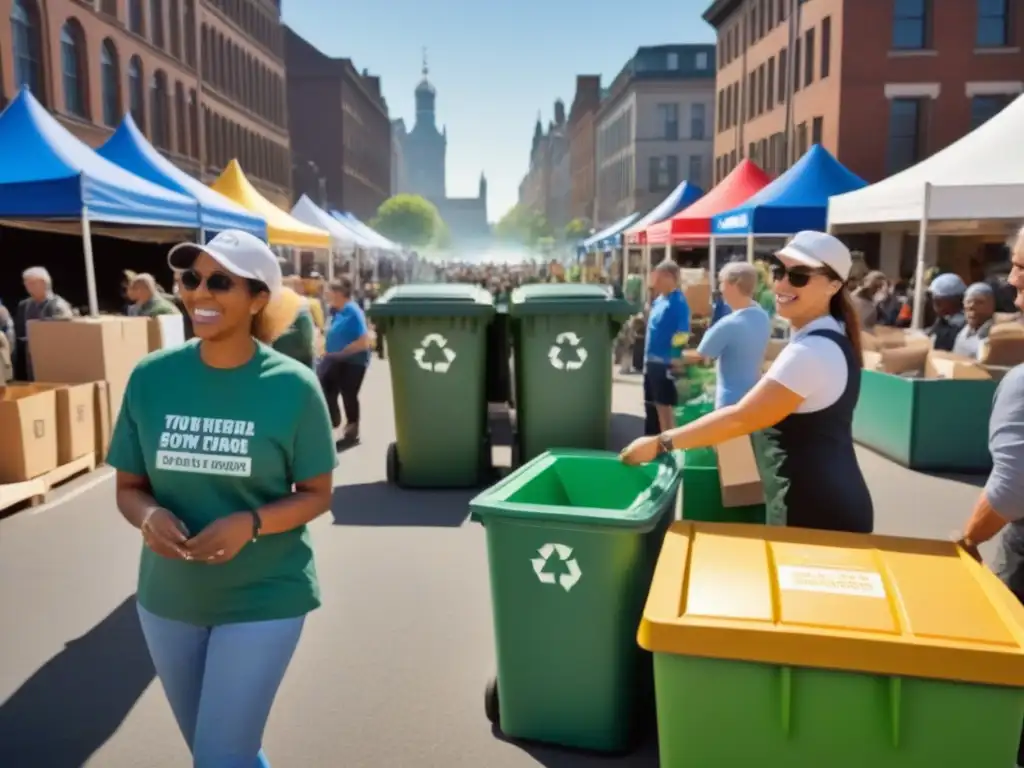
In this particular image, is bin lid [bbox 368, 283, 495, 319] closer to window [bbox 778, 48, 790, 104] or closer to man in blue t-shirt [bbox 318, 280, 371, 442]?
man in blue t-shirt [bbox 318, 280, 371, 442]

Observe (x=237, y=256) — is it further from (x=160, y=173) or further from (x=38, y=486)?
(x=160, y=173)

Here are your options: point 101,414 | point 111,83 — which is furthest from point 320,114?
point 101,414

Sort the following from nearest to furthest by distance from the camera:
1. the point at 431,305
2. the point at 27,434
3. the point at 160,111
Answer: the point at 27,434
the point at 431,305
the point at 160,111

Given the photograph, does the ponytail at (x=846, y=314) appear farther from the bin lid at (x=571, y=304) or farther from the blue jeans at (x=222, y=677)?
the bin lid at (x=571, y=304)

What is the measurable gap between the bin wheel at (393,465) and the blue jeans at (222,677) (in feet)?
18.1

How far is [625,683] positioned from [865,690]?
1.33 m

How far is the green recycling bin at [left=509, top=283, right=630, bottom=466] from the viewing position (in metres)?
7.74

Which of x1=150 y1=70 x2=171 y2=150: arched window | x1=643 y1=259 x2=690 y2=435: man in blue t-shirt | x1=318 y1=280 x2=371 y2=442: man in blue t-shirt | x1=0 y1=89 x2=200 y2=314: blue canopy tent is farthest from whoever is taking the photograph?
x1=150 y1=70 x2=171 y2=150: arched window

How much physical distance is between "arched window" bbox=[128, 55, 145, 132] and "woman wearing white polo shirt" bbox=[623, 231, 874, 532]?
3177cm

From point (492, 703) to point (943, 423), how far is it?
6.18 metres

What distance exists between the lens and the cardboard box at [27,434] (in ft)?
23.5

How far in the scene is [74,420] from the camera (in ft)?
26.5

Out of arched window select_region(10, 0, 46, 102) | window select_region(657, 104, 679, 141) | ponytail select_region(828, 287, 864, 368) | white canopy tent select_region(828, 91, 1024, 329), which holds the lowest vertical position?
ponytail select_region(828, 287, 864, 368)

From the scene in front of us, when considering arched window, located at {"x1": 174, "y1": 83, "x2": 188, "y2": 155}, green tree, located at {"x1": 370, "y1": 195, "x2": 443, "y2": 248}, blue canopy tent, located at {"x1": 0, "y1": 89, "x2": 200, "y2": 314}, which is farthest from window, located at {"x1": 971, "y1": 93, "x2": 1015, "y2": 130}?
green tree, located at {"x1": 370, "y1": 195, "x2": 443, "y2": 248}
